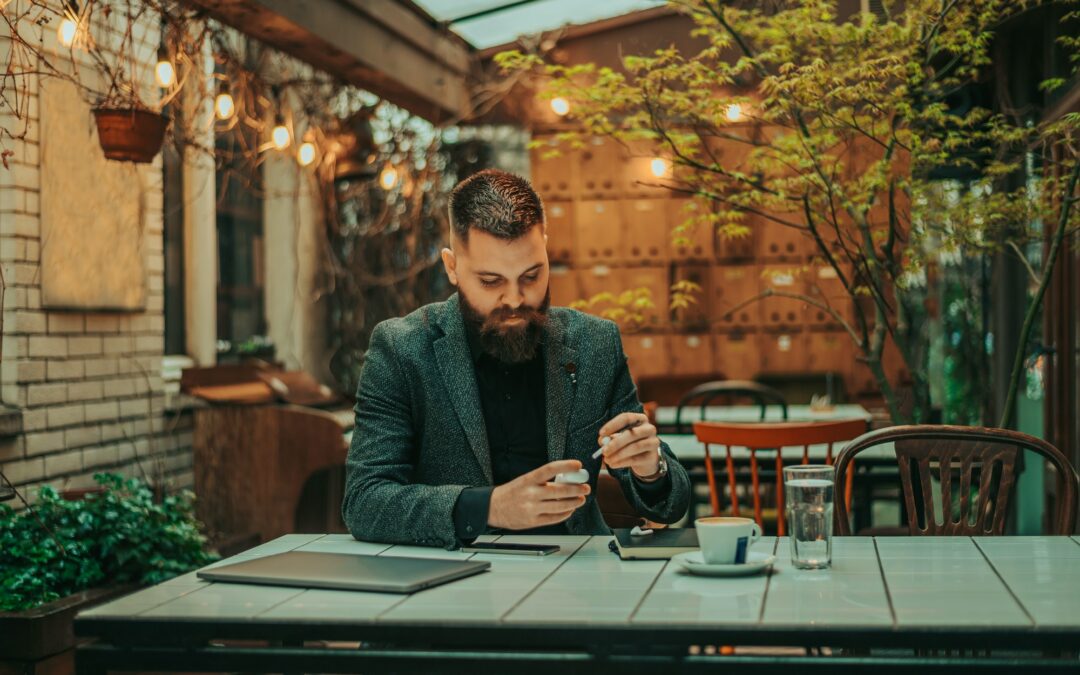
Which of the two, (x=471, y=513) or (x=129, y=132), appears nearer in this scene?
(x=471, y=513)

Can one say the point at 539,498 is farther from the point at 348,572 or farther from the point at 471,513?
the point at 348,572

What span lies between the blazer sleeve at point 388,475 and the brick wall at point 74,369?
7.82 feet

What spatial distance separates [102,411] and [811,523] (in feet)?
13.4

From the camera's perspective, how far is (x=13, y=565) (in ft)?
11.6

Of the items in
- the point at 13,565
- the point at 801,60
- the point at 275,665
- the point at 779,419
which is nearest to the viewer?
the point at 275,665

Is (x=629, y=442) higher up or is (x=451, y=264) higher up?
(x=451, y=264)

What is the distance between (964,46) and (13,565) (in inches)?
135

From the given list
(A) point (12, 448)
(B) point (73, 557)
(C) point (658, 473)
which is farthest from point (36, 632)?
(C) point (658, 473)

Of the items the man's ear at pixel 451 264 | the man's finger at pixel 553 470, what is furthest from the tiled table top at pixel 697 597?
the man's ear at pixel 451 264

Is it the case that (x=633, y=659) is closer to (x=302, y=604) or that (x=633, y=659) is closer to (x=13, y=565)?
(x=302, y=604)

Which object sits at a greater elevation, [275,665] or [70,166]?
[70,166]

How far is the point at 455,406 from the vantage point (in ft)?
7.47

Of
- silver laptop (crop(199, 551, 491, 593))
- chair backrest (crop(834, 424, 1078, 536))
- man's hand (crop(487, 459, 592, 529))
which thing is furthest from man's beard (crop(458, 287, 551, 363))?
chair backrest (crop(834, 424, 1078, 536))

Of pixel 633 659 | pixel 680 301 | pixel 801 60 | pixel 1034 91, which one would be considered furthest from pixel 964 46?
pixel 633 659
